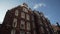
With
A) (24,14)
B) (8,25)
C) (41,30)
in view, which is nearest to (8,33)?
(8,25)

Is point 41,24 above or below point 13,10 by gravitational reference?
below

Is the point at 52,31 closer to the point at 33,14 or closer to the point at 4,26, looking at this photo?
the point at 33,14

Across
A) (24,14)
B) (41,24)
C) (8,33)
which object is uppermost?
(24,14)

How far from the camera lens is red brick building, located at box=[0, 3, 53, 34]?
28.1m

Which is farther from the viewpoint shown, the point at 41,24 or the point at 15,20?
the point at 41,24

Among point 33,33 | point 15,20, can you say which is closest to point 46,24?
point 33,33

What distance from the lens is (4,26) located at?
2748 cm

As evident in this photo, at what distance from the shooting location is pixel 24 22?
30703 mm

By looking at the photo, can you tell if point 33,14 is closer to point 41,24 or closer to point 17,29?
point 41,24

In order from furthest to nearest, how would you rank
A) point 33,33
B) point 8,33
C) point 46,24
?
1. point 46,24
2. point 33,33
3. point 8,33

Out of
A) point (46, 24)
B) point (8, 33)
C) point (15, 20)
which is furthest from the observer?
point (46, 24)

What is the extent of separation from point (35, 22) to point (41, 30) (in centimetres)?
228

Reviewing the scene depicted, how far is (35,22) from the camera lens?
1297 inches

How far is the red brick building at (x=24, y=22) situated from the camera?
28062 millimetres
